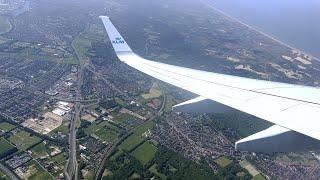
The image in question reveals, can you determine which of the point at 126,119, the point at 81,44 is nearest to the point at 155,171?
the point at 126,119

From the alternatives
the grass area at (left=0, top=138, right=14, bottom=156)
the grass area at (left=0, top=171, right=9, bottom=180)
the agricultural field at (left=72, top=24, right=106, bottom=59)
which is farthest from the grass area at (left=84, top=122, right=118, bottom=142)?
the agricultural field at (left=72, top=24, right=106, bottom=59)

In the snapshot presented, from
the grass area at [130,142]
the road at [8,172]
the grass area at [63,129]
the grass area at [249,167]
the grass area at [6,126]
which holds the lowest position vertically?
the grass area at [6,126]

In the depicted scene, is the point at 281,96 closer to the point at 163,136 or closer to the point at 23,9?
the point at 163,136

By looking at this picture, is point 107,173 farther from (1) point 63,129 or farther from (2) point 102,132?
(1) point 63,129

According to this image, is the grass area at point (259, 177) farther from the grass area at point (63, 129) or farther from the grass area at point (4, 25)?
the grass area at point (4, 25)

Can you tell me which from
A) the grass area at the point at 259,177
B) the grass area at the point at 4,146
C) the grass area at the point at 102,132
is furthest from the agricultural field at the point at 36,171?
the grass area at the point at 259,177

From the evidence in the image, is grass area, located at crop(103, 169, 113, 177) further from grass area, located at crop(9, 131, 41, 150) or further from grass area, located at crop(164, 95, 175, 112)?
grass area, located at crop(164, 95, 175, 112)
